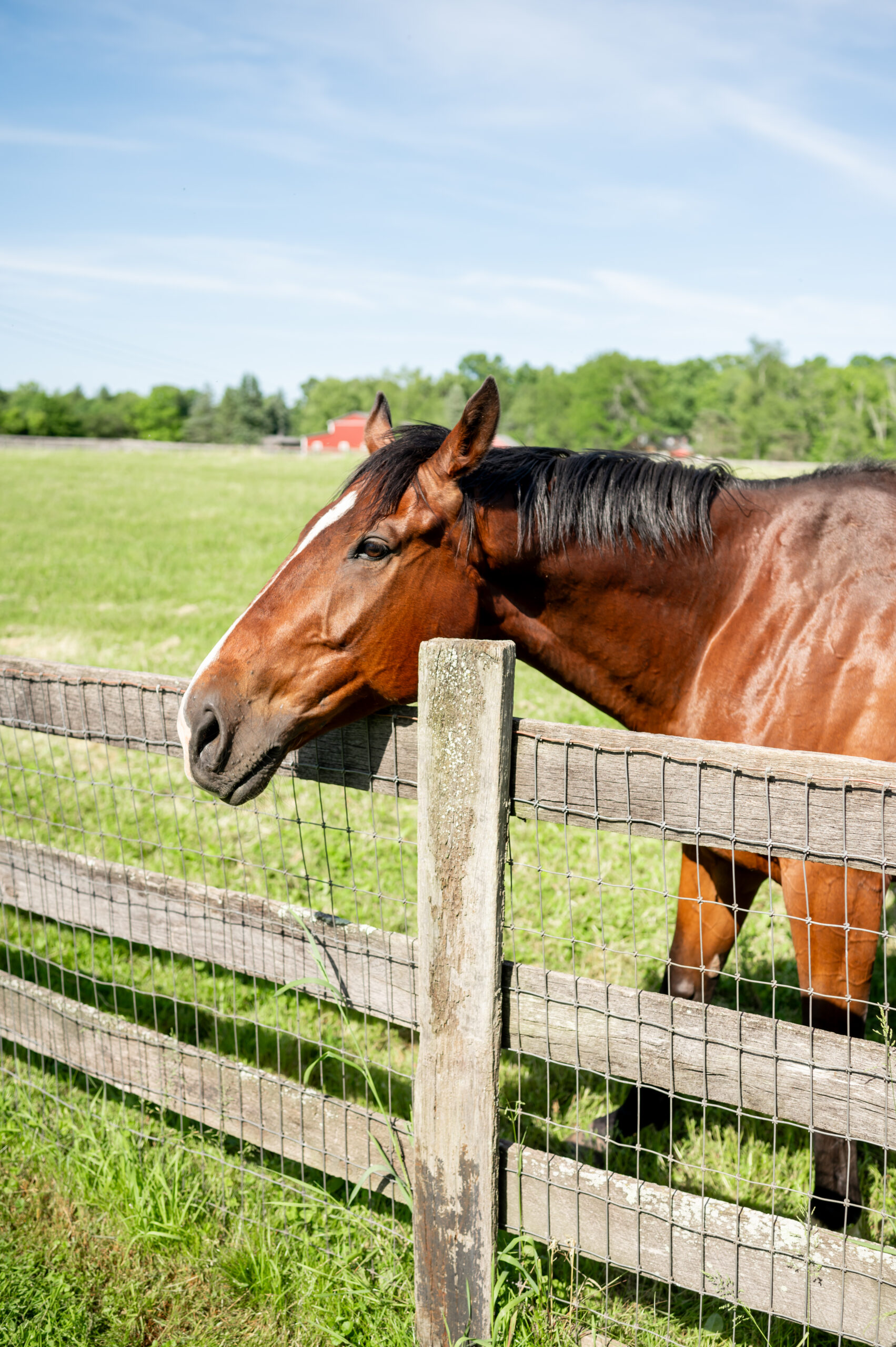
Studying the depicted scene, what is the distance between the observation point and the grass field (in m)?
2.36

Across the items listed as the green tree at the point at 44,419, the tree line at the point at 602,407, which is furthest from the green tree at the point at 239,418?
the green tree at the point at 44,419

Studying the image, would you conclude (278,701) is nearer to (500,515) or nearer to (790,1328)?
(500,515)

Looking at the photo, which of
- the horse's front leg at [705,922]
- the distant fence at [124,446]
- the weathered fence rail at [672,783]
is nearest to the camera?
the weathered fence rail at [672,783]

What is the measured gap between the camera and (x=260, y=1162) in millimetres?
2854

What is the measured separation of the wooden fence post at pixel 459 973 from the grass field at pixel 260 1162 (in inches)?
5.2

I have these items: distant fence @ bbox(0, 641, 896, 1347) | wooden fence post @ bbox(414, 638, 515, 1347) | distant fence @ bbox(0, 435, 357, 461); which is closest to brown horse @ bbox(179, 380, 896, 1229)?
distant fence @ bbox(0, 641, 896, 1347)

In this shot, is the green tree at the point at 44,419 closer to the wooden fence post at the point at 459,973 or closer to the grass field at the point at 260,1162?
the grass field at the point at 260,1162

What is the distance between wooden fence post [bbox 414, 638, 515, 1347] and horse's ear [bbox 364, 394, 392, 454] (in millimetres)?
1319

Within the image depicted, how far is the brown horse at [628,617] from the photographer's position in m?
2.37

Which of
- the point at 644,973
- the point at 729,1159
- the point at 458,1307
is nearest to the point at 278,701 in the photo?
the point at 458,1307

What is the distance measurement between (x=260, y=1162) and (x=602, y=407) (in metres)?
89.5

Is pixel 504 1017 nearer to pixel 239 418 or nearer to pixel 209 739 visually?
pixel 209 739

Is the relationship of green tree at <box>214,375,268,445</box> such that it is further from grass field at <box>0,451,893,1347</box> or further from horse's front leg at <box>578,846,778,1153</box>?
horse's front leg at <box>578,846,778,1153</box>

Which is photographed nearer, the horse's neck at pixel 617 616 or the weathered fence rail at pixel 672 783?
the weathered fence rail at pixel 672 783
